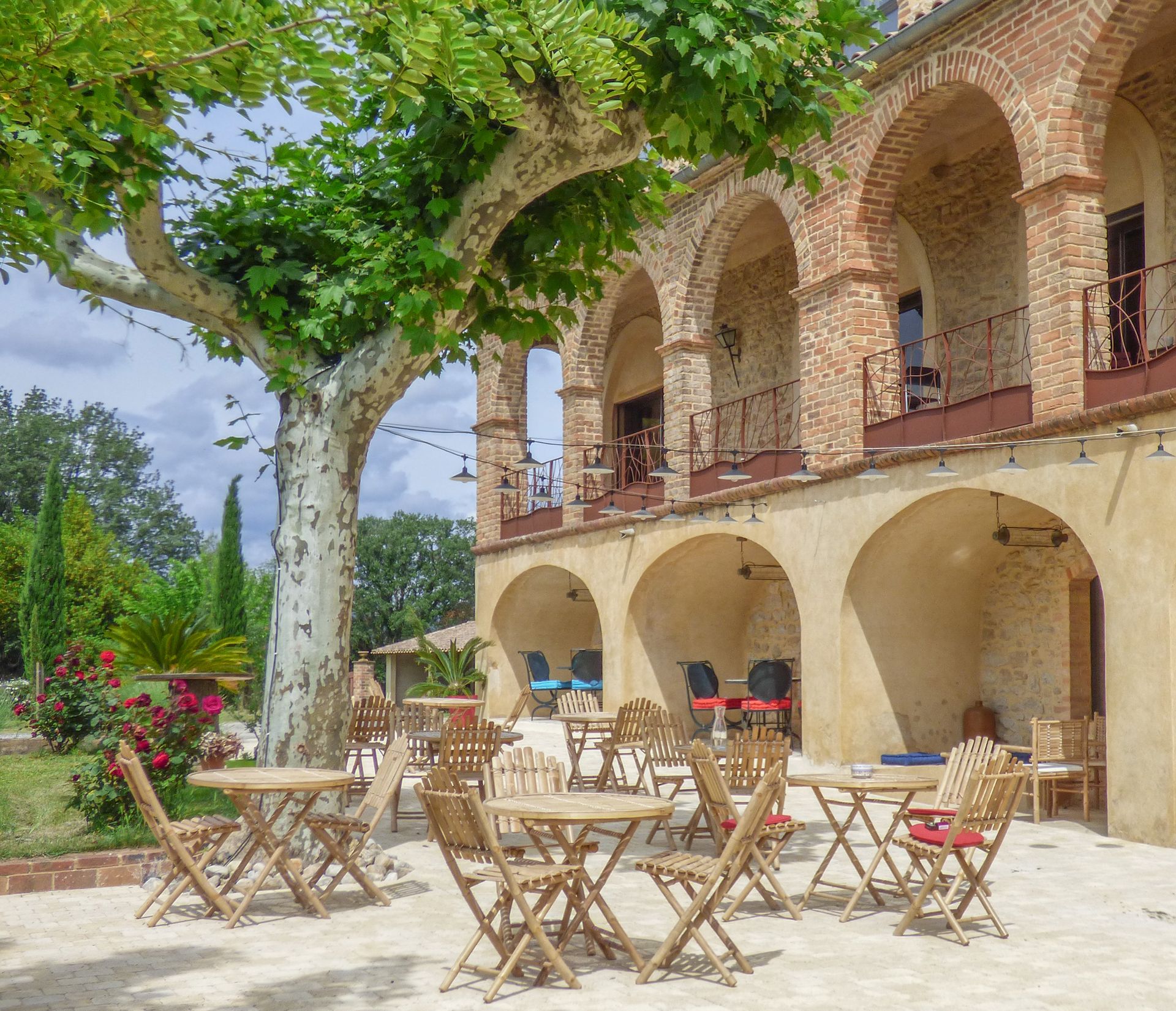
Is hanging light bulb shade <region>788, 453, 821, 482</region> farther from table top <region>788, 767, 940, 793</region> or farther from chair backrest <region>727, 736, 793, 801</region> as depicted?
table top <region>788, 767, 940, 793</region>

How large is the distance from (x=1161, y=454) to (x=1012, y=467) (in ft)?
5.04

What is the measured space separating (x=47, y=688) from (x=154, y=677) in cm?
103

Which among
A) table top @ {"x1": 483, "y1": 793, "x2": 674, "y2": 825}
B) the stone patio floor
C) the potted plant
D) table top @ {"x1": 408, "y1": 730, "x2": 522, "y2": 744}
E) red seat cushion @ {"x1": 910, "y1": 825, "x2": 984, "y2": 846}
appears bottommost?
the stone patio floor

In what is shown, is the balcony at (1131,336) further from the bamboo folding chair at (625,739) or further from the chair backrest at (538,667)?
the chair backrest at (538,667)

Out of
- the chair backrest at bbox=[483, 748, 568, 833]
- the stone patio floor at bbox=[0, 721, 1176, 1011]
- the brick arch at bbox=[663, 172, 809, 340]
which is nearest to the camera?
the stone patio floor at bbox=[0, 721, 1176, 1011]

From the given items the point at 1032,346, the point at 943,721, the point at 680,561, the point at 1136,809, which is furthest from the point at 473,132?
the point at 680,561

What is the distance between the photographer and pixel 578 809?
520 centimetres

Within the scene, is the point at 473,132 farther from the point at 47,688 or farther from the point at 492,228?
the point at 47,688

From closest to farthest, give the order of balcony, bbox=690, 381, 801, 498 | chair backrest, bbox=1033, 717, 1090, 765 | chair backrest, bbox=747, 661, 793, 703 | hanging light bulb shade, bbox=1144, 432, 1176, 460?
hanging light bulb shade, bbox=1144, 432, 1176, 460 < chair backrest, bbox=1033, 717, 1090, 765 < balcony, bbox=690, 381, 801, 498 < chair backrest, bbox=747, 661, 793, 703

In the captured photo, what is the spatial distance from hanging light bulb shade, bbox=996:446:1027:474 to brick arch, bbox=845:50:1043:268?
2296mm

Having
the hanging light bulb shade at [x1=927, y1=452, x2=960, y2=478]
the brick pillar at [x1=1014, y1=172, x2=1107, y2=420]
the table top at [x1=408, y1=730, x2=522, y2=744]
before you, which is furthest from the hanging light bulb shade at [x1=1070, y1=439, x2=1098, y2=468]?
the table top at [x1=408, y1=730, x2=522, y2=744]

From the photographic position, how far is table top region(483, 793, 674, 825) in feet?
16.4

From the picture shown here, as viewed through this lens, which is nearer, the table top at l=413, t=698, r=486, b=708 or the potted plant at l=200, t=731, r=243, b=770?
the potted plant at l=200, t=731, r=243, b=770

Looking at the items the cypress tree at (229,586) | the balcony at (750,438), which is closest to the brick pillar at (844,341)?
the balcony at (750,438)
